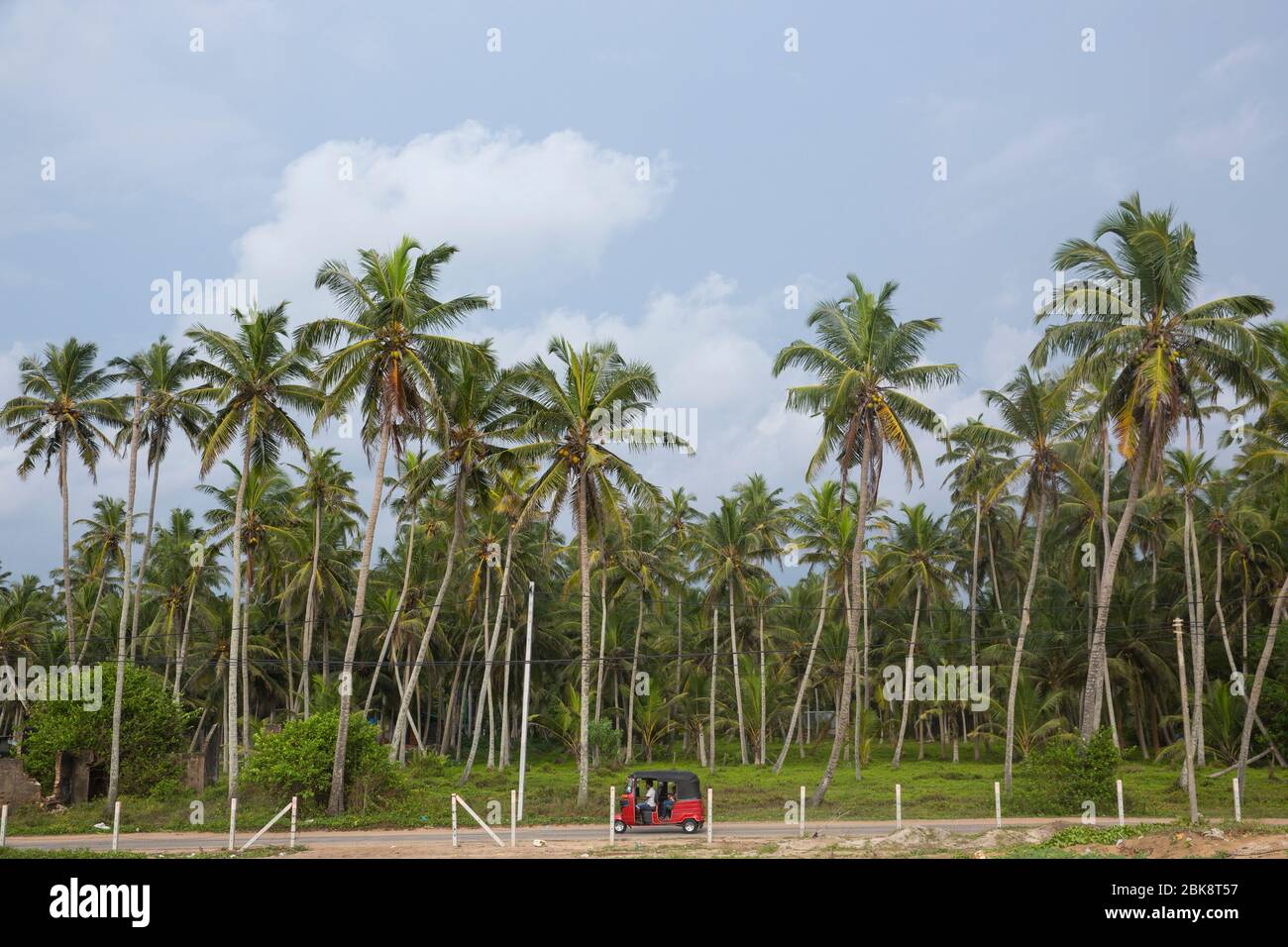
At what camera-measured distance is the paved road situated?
2366 centimetres

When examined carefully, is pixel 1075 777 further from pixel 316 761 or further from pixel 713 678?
pixel 713 678

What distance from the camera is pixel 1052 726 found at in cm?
3966

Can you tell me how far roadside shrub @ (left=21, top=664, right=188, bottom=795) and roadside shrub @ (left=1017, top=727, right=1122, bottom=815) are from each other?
27.9 m

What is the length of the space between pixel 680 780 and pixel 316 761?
10.8 meters

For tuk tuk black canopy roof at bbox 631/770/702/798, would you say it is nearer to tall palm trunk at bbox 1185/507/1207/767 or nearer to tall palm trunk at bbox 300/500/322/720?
tall palm trunk at bbox 1185/507/1207/767

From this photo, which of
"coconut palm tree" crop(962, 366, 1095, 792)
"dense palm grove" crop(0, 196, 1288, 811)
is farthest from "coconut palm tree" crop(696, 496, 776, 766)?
"coconut palm tree" crop(962, 366, 1095, 792)

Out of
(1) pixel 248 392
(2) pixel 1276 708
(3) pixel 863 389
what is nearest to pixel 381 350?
(1) pixel 248 392

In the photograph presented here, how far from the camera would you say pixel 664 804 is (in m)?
25.6

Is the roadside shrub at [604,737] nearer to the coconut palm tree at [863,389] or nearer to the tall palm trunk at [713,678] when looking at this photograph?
the tall palm trunk at [713,678]

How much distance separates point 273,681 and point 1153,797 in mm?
45279

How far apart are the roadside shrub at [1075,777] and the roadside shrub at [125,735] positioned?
27.9 meters

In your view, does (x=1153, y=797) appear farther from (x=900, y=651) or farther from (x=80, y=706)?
(x=80, y=706)
